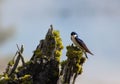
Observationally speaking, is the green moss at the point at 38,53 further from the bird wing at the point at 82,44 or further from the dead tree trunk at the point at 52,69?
the bird wing at the point at 82,44

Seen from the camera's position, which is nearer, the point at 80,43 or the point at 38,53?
the point at 80,43

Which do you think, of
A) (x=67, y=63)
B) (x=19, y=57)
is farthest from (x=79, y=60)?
(x=19, y=57)

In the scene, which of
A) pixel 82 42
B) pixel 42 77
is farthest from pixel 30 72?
pixel 82 42

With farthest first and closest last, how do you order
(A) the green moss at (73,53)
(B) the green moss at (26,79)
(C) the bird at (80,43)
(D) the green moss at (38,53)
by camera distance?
(D) the green moss at (38,53) → (A) the green moss at (73,53) → (C) the bird at (80,43) → (B) the green moss at (26,79)

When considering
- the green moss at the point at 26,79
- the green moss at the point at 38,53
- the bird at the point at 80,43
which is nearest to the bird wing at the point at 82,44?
the bird at the point at 80,43

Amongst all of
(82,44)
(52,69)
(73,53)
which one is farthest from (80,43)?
(52,69)

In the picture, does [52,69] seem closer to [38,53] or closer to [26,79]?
[38,53]

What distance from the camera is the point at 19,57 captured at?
54.3 metres

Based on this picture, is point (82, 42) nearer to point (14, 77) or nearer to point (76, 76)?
point (76, 76)

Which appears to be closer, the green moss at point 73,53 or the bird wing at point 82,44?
the bird wing at point 82,44

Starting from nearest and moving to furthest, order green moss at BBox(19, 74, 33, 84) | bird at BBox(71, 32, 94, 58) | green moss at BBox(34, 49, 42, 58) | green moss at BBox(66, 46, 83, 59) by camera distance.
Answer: green moss at BBox(19, 74, 33, 84) → bird at BBox(71, 32, 94, 58) → green moss at BBox(66, 46, 83, 59) → green moss at BBox(34, 49, 42, 58)

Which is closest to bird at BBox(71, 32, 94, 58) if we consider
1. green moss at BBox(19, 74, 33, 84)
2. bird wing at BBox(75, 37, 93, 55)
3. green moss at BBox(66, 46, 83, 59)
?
bird wing at BBox(75, 37, 93, 55)

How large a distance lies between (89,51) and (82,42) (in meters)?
0.95

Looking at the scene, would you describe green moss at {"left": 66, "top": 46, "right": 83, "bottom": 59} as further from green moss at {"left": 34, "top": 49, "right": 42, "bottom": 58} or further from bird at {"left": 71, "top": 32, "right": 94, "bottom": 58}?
green moss at {"left": 34, "top": 49, "right": 42, "bottom": 58}
